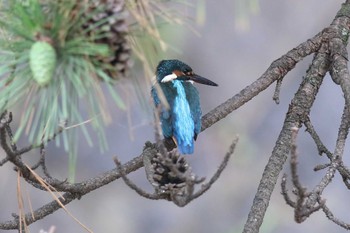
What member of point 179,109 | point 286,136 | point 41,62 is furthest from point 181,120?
point 41,62

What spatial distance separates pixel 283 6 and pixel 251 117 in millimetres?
626

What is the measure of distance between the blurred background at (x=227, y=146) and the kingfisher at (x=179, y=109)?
1.89m

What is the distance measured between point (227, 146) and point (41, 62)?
3.32 meters

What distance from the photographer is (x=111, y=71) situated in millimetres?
954

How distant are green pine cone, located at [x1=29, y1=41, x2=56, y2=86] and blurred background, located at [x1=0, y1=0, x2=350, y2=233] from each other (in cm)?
313

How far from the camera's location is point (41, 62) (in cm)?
87

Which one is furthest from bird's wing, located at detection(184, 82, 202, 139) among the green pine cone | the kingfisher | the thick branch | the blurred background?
the blurred background

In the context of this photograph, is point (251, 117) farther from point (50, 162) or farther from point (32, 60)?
point (32, 60)

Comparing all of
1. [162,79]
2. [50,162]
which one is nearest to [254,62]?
[50,162]

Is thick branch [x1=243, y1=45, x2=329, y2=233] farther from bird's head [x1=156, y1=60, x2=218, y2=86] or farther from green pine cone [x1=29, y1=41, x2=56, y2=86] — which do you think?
green pine cone [x1=29, y1=41, x2=56, y2=86]

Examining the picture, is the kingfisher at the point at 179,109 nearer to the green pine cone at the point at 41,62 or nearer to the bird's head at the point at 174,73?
the bird's head at the point at 174,73

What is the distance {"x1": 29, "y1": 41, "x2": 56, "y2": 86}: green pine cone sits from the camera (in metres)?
0.87

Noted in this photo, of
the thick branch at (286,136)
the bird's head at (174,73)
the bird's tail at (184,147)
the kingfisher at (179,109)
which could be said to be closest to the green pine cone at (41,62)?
the thick branch at (286,136)

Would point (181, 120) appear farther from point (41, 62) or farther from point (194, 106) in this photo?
point (41, 62)
